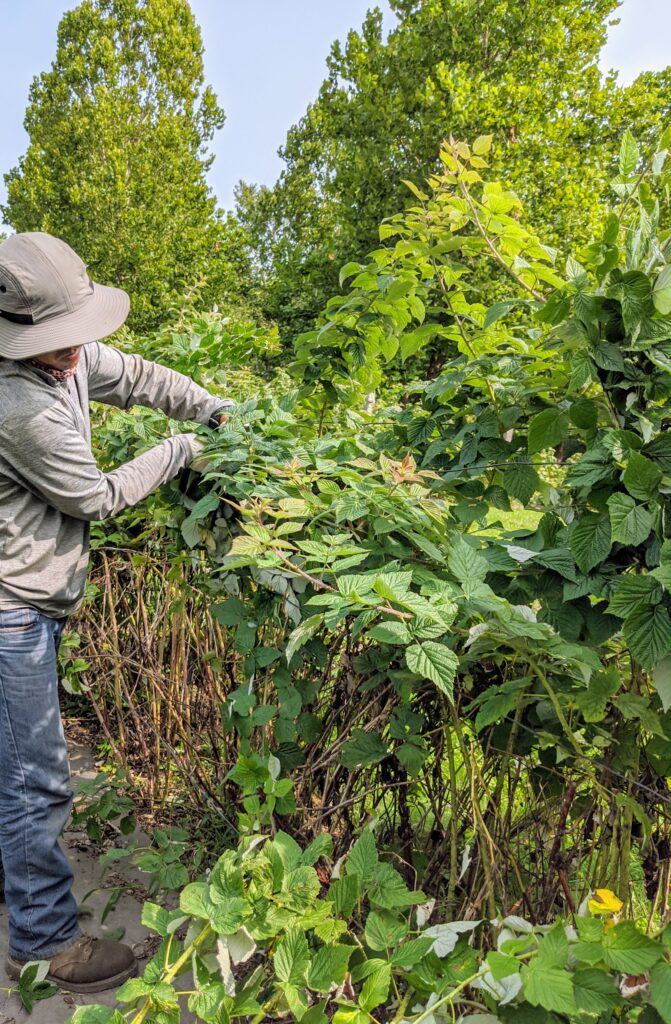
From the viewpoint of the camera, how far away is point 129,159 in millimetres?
15750

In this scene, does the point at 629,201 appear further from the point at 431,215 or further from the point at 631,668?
the point at 631,668

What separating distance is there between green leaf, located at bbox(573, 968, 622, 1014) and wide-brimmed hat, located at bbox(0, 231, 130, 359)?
1765 mm

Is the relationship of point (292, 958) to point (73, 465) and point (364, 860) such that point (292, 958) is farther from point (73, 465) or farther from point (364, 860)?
point (73, 465)

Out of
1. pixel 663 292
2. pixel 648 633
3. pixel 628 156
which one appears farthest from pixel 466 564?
pixel 628 156

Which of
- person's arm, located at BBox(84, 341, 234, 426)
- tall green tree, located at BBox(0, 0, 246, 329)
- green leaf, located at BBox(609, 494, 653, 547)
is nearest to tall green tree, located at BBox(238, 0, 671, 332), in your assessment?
tall green tree, located at BBox(0, 0, 246, 329)

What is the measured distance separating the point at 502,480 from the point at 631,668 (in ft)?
1.81

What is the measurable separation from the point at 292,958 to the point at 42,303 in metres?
1.65

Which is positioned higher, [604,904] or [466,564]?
[466,564]

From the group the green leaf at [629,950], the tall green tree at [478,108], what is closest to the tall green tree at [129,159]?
the tall green tree at [478,108]

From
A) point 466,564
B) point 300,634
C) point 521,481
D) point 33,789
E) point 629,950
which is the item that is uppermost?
point 521,481

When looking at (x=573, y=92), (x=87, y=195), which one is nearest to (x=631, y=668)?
(x=573, y=92)

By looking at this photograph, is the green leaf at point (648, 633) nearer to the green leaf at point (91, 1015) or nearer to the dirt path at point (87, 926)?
the green leaf at point (91, 1015)

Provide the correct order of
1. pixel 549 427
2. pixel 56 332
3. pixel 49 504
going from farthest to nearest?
1. pixel 49 504
2. pixel 56 332
3. pixel 549 427

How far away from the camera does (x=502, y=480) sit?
1882 millimetres
